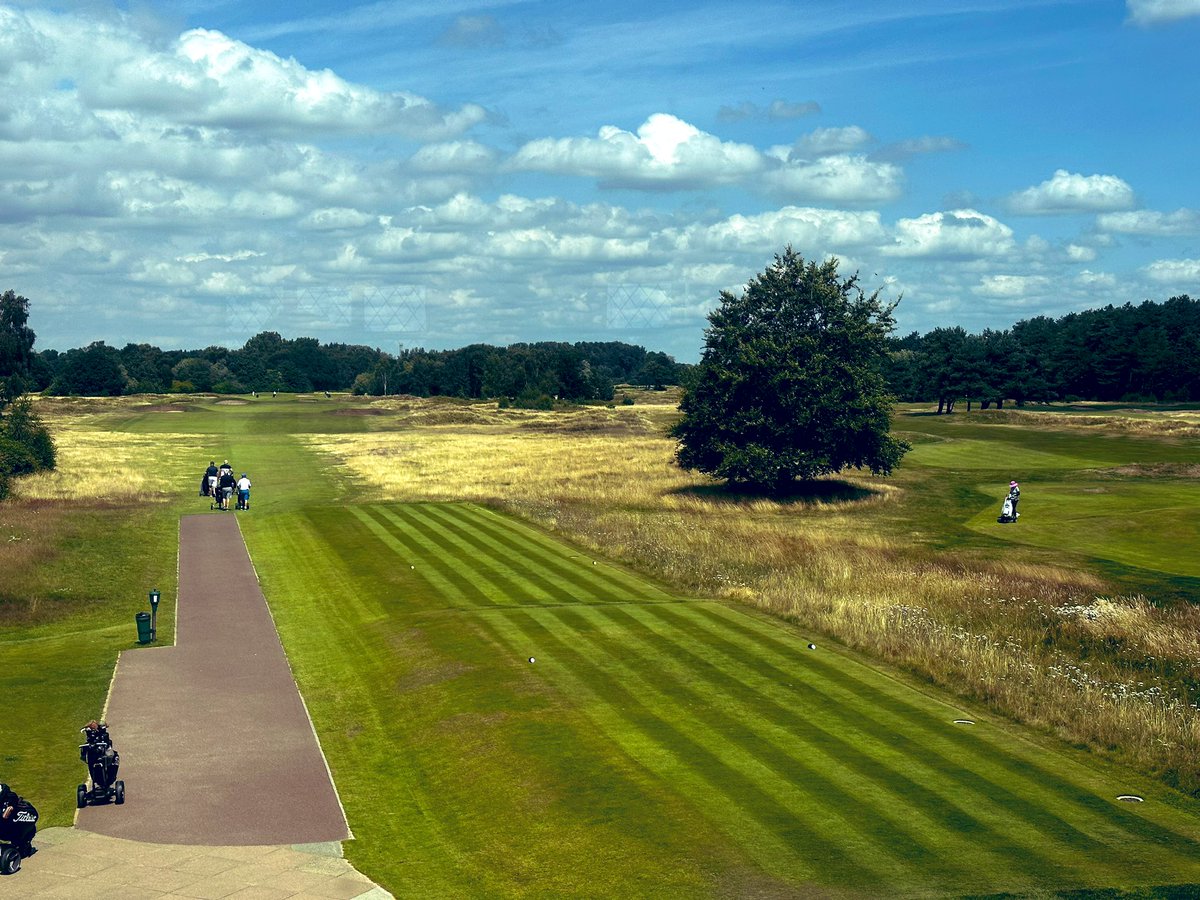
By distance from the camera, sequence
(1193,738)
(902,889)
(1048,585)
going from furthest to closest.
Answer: (1048,585) < (1193,738) < (902,889)

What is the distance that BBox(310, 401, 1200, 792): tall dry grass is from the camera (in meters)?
25.8

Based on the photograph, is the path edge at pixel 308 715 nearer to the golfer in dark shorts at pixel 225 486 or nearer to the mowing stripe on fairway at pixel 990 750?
the mowing stripe on fairway at pixel 990 750

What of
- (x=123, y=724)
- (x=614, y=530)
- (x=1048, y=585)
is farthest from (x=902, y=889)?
(x=614, y=530)

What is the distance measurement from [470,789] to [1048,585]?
26520 mm

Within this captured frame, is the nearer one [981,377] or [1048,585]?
[1048,585]

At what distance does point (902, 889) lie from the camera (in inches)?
663

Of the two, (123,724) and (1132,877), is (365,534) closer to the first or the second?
(123,724)

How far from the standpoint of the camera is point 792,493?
236ft

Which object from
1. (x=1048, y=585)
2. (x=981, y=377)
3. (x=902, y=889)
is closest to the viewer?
(x=902, y=889)

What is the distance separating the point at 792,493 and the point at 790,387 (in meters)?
→ 7.54

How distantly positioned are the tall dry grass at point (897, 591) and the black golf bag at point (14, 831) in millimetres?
20381

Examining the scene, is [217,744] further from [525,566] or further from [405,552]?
[405,552]

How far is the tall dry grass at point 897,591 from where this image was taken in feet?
84.7

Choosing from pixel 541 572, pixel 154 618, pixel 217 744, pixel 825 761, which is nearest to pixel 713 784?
pixel 825 761
